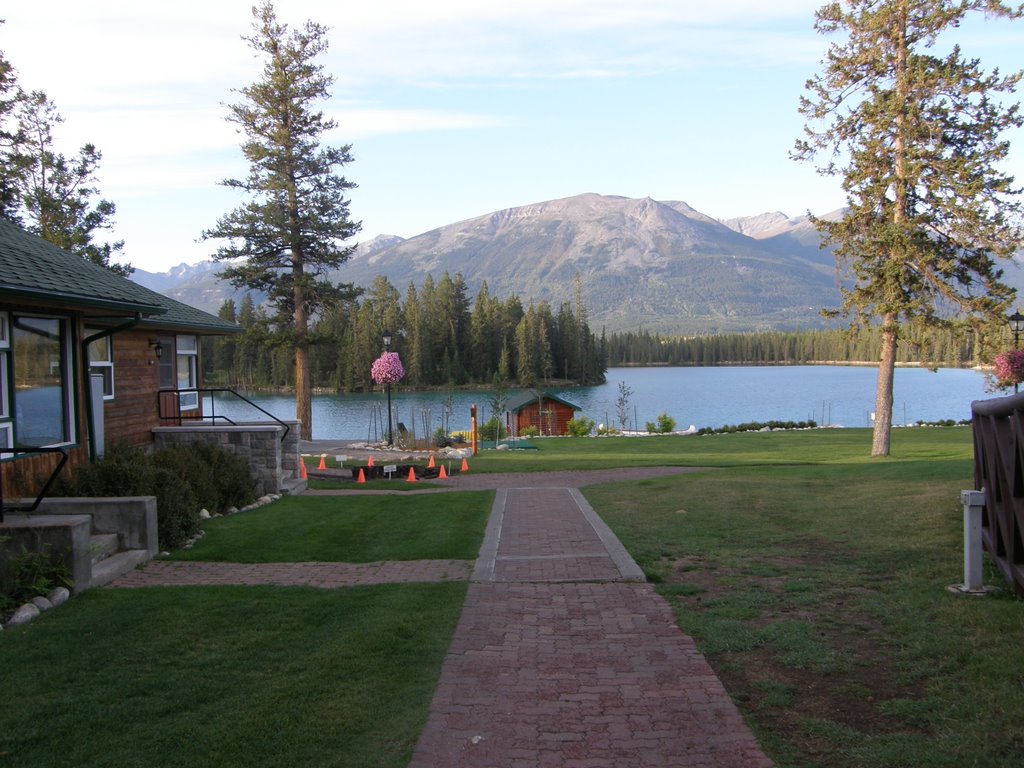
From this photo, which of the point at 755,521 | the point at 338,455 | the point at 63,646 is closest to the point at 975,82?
the point at 755,521

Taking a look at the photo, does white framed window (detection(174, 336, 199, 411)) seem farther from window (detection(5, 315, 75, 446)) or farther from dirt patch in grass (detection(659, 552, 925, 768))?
dirt patch in grass (detection(659, 552, 925, 768))

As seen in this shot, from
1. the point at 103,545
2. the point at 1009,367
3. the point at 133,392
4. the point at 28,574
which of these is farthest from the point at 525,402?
the point at 28,574

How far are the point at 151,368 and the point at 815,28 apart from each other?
1904cm

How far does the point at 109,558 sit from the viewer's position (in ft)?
27.0

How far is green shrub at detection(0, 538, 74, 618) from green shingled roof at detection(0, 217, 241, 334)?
8.99 feet

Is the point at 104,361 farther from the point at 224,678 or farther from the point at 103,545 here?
the point at 224,678

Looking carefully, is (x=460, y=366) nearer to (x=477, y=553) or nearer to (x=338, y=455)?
(x=338, y=455)

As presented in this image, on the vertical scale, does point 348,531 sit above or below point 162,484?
below

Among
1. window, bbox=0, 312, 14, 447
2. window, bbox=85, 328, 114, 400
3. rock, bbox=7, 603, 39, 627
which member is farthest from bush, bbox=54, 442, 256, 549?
rock, bbox=7, 603, 39, 627

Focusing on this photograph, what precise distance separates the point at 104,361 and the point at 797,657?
12103mm

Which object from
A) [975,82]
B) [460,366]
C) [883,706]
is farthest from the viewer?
[460,366]

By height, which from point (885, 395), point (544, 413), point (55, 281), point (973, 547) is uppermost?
point (55, 281)

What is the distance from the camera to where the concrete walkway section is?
4004 millimetres

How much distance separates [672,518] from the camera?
11.0 meters
